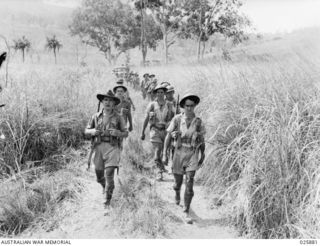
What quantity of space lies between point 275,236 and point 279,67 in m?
2.52

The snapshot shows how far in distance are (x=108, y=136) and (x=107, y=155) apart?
0.22 metres

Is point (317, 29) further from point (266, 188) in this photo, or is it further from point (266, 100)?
point (266, 188)

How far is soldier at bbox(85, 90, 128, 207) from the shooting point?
4.08m

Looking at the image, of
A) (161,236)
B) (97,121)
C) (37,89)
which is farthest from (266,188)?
(37,89)

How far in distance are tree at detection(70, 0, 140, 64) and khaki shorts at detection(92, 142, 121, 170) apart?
34929mm

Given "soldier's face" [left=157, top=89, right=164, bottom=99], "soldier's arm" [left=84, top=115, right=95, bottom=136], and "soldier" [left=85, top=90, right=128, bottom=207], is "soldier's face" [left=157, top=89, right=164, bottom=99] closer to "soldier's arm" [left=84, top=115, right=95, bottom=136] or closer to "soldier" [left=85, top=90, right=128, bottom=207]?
"soldier" [left=85, top=90, right=128, bottom=207]

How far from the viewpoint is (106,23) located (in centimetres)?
3812

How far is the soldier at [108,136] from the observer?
408 cm

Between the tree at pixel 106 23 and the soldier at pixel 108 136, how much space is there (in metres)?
34.8

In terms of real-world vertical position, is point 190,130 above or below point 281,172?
above

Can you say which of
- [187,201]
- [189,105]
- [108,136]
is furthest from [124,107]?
[187,201]

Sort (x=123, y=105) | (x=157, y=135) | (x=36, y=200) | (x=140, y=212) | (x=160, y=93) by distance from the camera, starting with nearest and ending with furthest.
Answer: (x=140, y=212) → (x=36, y=200) → (x=160, y=93) → (x=157, y=135) → (x=123, y=105)

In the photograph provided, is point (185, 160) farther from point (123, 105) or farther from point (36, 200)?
point (123, 105)

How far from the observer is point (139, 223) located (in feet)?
12.3
